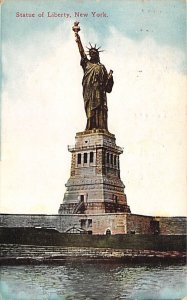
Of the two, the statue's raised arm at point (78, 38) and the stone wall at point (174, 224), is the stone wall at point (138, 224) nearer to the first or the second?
the stone wall at point (174, 224)

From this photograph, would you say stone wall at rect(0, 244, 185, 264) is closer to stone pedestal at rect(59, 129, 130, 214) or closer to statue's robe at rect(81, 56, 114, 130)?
Result: stone pedestal at rect(59, 129, 130, 214)

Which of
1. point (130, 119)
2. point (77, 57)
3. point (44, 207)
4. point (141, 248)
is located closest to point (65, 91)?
point (77, 57)

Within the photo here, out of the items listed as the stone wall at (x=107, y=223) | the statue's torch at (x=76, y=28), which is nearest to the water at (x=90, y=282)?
the stone wall at (x=107, y=223)

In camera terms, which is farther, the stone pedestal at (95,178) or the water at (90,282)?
the stone pedestal at (95,178)

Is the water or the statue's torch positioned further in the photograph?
the statue's torch

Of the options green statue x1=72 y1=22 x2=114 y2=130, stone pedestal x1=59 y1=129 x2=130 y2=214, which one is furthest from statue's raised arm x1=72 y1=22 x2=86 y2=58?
stone pedestal x1=59 y1=129 x2=130 y2=214

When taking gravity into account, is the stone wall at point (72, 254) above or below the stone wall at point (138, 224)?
below

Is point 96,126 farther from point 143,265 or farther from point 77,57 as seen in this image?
point 143,265
